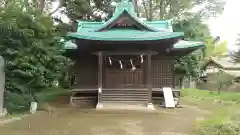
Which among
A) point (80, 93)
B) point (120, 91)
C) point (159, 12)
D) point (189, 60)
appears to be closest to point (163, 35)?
point (120, 91)

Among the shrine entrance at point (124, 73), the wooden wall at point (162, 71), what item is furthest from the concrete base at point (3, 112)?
the wooden wall at point (162, 71)

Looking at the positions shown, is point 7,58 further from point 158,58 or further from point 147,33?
point 158,58

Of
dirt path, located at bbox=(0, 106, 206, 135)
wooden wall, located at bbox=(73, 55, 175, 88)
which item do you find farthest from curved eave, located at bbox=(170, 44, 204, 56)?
dirt path, located at bbox=(0, 106, 206, 135)

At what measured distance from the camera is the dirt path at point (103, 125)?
8.70m

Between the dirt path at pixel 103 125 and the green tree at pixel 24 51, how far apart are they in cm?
123

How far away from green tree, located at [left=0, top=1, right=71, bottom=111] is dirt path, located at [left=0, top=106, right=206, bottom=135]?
1.23 meters

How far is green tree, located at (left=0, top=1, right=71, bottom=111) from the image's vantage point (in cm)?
1155

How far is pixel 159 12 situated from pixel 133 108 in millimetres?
20336

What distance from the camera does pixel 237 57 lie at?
774 inches

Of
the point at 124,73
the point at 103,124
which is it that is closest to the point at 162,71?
the point at 124,73

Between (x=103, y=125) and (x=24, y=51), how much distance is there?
471 cm

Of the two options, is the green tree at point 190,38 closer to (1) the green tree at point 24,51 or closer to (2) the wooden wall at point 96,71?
(2) the wooden wall at point 96,71

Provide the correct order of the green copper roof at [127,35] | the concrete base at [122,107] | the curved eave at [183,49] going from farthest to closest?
the curved eave at [183,49], the green copper roof at [127,35], the concrete base at [122,107]

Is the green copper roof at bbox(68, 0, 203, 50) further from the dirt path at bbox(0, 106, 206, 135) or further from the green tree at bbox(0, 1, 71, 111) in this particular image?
the dirt path at bbox(0, 106, 206, 135)
